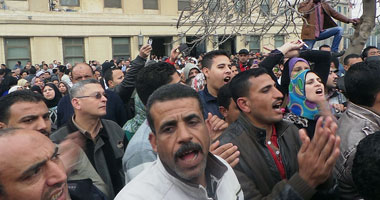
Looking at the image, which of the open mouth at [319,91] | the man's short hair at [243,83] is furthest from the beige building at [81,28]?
the man's short hair at [243,83]

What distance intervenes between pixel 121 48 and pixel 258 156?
2279 centimetres

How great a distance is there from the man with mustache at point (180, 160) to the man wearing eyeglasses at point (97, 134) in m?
1.19

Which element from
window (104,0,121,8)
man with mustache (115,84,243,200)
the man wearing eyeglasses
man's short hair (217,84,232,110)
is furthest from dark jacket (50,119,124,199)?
window (104,0,121,8)

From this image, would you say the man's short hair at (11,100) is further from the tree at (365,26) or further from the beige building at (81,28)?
the beige building at (81,28)

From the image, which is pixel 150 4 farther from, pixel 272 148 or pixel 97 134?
pixel 272 148

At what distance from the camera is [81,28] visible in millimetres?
22641

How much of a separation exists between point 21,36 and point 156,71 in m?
20.4

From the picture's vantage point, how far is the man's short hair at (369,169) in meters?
1.66

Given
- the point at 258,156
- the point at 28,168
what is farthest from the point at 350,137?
the point at 28,168

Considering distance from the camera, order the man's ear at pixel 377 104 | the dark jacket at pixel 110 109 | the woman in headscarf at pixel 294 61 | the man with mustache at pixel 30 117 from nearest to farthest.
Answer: the man's ear at pixel 377 104 < the man with mustache at pixel 30 117 < the woman in headscarf at pixel 294 61 < the dark jacket at pixel 110 109

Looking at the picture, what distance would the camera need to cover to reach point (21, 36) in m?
21.1

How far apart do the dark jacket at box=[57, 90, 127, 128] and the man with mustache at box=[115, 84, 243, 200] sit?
2709 millimetres

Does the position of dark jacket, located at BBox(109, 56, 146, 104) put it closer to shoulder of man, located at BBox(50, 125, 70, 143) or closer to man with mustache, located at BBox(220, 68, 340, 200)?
shoulder of man, located at BBox(50, 125, 70, 143)

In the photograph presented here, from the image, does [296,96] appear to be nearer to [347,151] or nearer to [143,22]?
[347,151]
